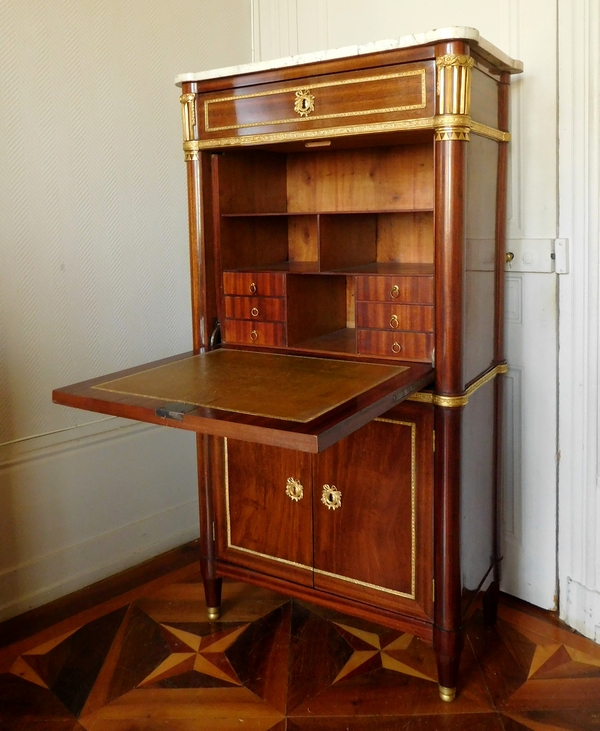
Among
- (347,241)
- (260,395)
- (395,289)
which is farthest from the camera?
(347,241)

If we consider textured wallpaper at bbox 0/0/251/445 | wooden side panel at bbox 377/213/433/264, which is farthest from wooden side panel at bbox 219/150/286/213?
textured wallpaper at bbox 0/0/251/445

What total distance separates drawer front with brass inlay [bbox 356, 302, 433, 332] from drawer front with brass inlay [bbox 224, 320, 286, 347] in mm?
280

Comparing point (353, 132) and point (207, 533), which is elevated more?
point (353, 132)

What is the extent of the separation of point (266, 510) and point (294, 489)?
0.46 ft

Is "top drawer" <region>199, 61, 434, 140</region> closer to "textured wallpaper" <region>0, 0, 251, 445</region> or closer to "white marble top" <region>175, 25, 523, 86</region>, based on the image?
"white marble top" <region>175, 25, 523, 86</region>

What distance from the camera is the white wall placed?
2508mm

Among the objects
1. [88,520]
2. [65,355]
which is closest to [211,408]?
[65,355]

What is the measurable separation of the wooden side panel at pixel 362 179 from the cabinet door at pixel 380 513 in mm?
794

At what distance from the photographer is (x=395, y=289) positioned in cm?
212

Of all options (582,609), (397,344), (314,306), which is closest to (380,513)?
(397,344)

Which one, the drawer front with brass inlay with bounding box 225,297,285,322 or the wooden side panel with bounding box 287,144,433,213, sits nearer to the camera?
the drawer front with brass inlay with bounding box 225,297,285,322

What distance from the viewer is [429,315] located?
2070 millimetres

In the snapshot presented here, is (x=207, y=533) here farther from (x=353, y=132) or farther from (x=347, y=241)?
(x=353, y=132)

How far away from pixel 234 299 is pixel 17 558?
1.22m
